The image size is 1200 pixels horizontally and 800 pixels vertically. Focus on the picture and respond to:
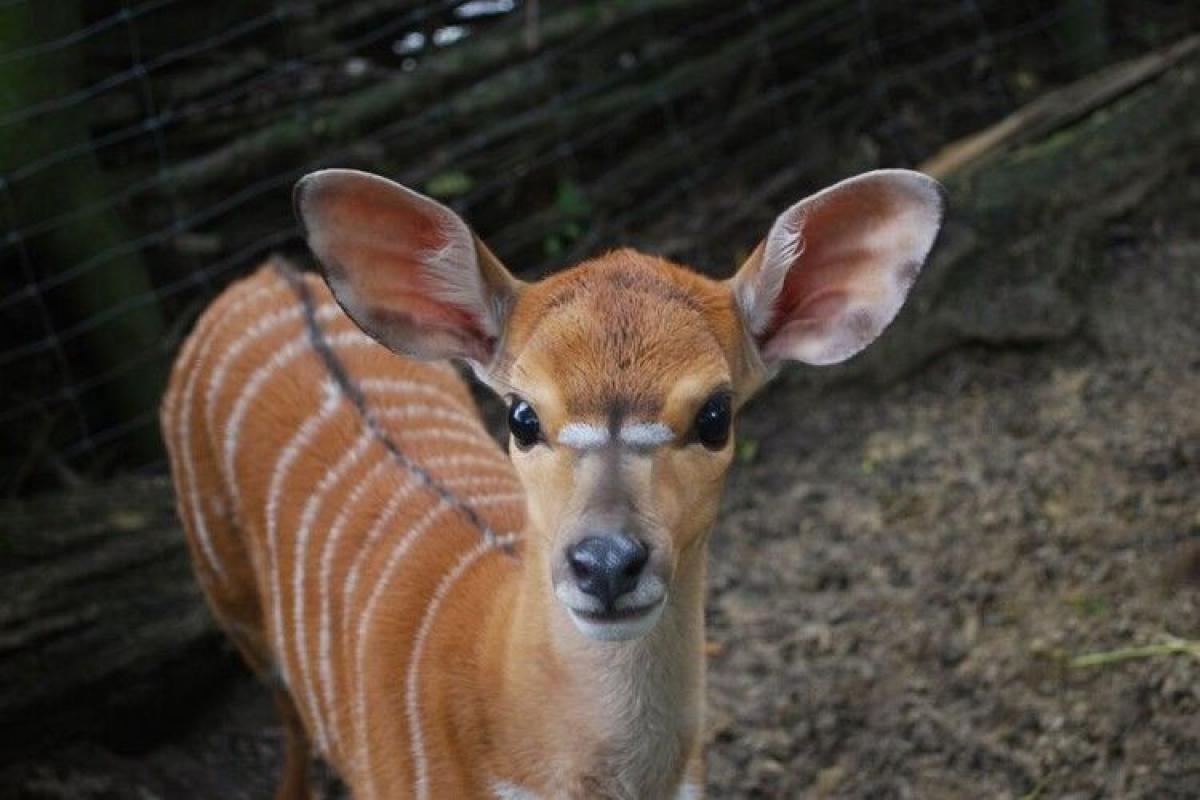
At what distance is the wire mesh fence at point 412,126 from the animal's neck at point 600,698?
2.09 metres

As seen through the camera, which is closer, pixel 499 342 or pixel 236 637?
pixel 499 342

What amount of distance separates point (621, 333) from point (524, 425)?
0.58 ft

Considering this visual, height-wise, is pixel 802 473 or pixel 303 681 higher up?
pixel 303 681

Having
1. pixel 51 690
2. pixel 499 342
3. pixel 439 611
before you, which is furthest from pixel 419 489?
pixel 51 690

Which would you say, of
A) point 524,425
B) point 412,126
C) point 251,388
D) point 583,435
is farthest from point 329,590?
point 412,126

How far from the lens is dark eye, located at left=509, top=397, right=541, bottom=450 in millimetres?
2037

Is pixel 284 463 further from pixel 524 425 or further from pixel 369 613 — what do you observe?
pixel 524 425

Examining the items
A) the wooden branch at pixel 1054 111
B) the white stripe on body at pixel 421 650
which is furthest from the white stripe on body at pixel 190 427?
the wooden branch at pixel 1054 111

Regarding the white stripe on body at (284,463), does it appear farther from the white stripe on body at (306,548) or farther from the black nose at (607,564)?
the black nose at (607,564)

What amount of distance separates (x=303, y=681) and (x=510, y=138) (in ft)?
6.91

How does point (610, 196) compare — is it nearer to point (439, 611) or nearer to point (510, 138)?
point (510, 138)

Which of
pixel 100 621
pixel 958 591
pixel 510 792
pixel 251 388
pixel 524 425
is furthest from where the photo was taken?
pixel 958 591

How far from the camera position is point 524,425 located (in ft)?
6.72

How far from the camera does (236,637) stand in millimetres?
3205
